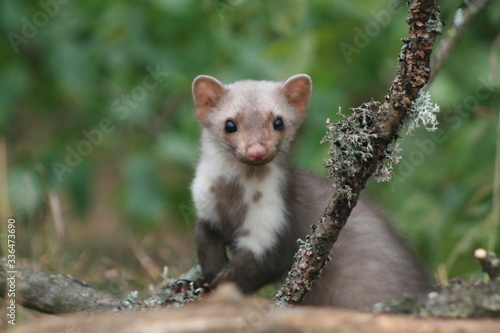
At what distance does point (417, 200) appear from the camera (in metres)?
6.10

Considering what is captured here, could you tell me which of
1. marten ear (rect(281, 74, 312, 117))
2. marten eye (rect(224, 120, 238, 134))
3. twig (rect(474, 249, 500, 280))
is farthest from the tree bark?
marten ear (rect(281, 74, 312, 117))

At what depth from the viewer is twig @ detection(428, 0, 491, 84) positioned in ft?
12.7

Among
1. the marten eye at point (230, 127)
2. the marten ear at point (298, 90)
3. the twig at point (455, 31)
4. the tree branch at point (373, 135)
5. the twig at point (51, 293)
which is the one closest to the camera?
the tree branch at point (373, 135)

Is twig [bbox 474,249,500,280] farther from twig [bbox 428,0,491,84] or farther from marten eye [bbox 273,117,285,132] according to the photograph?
marten eye [bbox 273,117,285,132]

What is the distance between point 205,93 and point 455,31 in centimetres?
171

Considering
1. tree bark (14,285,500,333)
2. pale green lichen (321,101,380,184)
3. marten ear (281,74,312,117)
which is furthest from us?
marten ear (281,74,312,117)

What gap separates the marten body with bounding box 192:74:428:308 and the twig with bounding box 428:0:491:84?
1.01 meters

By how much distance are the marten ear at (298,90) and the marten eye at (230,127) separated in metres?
0.48

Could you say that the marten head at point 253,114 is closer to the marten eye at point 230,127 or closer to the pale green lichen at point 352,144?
the marten eye at point 230,127

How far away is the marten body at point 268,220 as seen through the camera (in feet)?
13.9

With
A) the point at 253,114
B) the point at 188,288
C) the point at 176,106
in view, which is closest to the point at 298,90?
the point at 253,114

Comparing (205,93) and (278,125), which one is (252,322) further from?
(205,93)

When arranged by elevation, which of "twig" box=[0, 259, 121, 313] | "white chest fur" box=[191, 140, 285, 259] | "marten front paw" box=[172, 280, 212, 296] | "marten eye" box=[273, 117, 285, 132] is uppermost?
"marten eye" box=[273, 117, 285, 132]

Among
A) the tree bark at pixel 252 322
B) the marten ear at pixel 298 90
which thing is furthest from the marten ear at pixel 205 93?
the tree bark at pixel 252 322
